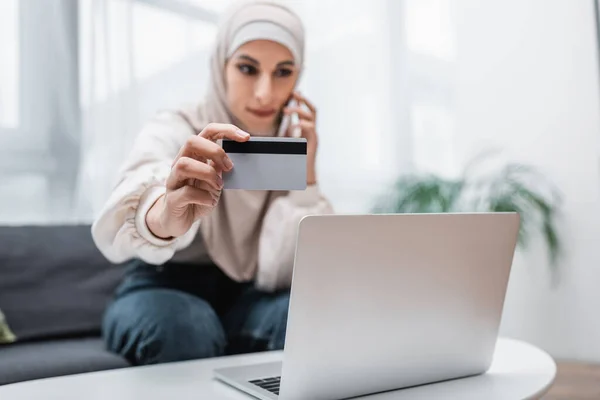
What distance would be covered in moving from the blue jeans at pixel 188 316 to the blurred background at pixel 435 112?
650 mm

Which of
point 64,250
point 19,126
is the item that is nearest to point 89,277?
point 64,250

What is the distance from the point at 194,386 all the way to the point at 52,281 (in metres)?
0.93

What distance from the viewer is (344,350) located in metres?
0.70

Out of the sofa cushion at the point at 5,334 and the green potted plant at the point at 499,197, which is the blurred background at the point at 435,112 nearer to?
the green potted plant at the point at 499,197

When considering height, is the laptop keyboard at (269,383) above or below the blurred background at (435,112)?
below

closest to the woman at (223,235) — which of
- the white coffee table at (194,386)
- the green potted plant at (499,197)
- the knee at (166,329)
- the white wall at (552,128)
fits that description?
the knee at (166,329)

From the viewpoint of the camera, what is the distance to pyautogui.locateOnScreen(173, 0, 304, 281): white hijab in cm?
139

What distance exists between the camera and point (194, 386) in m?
0.82

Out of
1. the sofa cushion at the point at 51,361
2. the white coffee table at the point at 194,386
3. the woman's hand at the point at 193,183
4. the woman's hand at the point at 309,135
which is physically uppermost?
the woman's hand at the point at 309,135

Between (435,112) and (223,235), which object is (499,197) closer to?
(435,112)

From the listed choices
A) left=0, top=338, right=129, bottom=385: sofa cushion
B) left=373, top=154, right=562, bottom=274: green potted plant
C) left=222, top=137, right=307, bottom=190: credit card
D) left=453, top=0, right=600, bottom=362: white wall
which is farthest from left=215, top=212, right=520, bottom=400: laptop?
left=453, top=0, right=600, bottom=362: white wall

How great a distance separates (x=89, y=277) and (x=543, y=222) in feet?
4.65

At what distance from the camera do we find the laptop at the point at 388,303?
668 millimetres

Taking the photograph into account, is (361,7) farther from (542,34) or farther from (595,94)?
(595,94)
